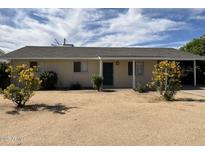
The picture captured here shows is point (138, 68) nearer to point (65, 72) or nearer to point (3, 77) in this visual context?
point (65, 72)

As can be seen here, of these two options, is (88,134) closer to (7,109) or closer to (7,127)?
(7,127)

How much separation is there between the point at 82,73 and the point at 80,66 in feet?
2.04

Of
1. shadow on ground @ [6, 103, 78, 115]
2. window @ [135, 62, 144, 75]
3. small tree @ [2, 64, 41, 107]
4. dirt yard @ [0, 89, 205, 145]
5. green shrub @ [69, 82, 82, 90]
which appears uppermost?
window @ [135, 62, 144, 75]

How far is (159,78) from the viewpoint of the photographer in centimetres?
1219

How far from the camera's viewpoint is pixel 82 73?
1958 cm

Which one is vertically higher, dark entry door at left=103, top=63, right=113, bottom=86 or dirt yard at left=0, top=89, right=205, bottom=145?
dark entry door at left=103, top=63, right=113, bottom=86

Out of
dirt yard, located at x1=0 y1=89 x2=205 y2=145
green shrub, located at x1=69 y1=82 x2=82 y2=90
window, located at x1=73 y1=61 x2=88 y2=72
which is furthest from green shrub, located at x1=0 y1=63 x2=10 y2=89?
dirt yard, located at x1=0 y1=89 x2=205 y2=145

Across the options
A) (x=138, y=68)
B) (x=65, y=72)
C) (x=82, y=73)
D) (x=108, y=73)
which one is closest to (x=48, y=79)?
(x=65, y=72)

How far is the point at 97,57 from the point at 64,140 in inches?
549

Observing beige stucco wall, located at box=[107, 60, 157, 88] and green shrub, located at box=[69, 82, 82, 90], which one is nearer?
green shrub, located at box=[69, 82, 82, 90]

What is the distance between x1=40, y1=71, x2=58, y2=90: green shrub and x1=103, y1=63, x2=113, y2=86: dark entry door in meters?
4.36

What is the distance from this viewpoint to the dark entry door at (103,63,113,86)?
66.5ft

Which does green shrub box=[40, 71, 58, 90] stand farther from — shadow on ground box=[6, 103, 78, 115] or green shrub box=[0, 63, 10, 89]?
shadow on ground box=[6, 103, 78, 115]

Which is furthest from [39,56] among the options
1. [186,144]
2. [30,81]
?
[186,144]
